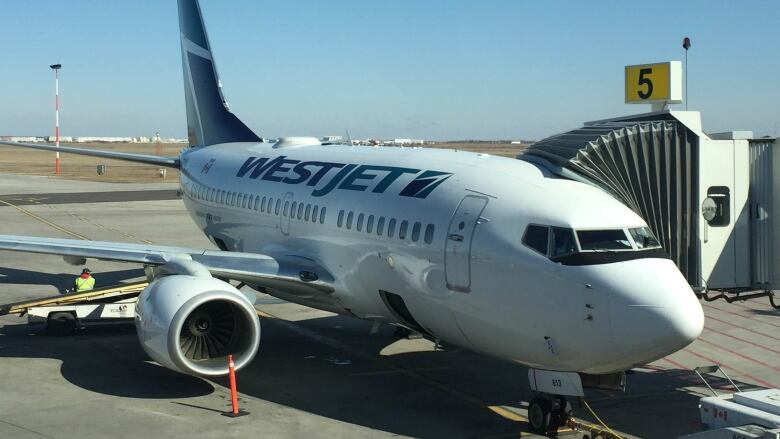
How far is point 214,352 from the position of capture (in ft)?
49.9

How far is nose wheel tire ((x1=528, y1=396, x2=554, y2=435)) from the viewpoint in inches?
508

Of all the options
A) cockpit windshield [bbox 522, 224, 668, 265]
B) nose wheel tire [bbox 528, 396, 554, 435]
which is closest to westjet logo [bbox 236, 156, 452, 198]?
cockpit windshield [bbox 522, 224, 668, 265]

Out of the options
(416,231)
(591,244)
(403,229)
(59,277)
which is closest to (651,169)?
(591,244)

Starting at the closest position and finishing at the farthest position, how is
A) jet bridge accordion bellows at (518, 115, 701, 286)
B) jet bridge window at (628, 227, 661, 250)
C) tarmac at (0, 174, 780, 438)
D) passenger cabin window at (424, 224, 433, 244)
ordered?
1. jet bridge window at (628, 227, 661, 250)
2. tarmac at (0, 174, 780, 438)
3. passenger cabin window at (424, 224, 433, 244)
4. jet bridge accordion bellows at (518, 115, 701, 286)

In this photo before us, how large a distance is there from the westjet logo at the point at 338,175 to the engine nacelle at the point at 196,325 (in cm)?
322

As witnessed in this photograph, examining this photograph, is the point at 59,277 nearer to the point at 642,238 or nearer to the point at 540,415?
the point at 540,415

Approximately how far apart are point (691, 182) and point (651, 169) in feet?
2.75

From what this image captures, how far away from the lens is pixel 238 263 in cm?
1731

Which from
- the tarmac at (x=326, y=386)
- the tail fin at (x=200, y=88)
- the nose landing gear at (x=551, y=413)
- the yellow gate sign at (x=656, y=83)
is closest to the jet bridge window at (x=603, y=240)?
the nose landing gear at (x=551, y=413)

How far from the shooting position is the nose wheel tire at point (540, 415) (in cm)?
1291

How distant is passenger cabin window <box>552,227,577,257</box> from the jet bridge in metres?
1.98

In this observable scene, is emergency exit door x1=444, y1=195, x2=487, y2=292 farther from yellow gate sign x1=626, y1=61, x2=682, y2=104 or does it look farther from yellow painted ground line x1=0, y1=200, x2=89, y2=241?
yellow painted ground line x1=0, y1=200, x2=89, y2=241

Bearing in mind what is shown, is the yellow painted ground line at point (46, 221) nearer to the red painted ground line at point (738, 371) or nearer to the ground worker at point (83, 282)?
the ground worker at point (83, 282)

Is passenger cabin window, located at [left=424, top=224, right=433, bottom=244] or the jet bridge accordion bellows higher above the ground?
the jet bridge accordion bellows
